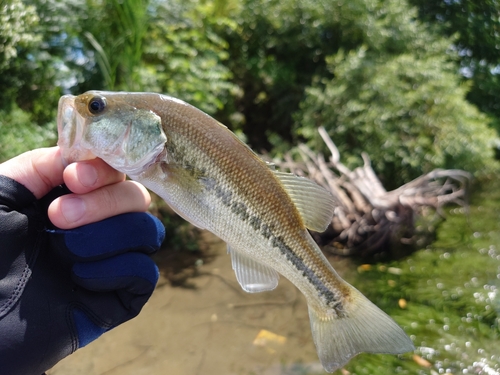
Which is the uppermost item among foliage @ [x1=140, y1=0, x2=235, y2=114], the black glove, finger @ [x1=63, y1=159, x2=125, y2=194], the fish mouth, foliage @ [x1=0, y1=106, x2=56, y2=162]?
the fish mouth

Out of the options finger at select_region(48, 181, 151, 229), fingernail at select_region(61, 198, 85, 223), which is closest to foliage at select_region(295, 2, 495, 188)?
finger at select_region(48, 181, 151, 229)

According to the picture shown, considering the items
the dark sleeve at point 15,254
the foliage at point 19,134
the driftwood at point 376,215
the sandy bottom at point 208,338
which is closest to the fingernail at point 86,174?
the dark sleeve at point 15,254

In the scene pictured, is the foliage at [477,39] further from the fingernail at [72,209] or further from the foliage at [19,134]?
the fingernail at [72,209]

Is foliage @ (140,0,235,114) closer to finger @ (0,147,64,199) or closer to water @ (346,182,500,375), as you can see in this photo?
water @ (346,182,500,375)

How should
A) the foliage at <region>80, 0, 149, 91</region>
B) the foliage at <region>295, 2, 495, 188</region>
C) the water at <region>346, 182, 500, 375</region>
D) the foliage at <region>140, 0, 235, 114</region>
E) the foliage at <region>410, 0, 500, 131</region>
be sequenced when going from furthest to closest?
1. the foliage at <region>410, 0, 500, 131</region>
2. the foliage at <region>295, 2, 495, 188</region>
3. the foliage at <region>140, 0, 235, 114</region>
4. the foliage at <region>80, 0, 149, 91</region>
5. the water at <region>346, 182, 500, 375</region>

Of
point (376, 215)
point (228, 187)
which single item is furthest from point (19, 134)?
point (376, 215)

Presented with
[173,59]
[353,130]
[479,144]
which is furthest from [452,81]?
[173,59]
